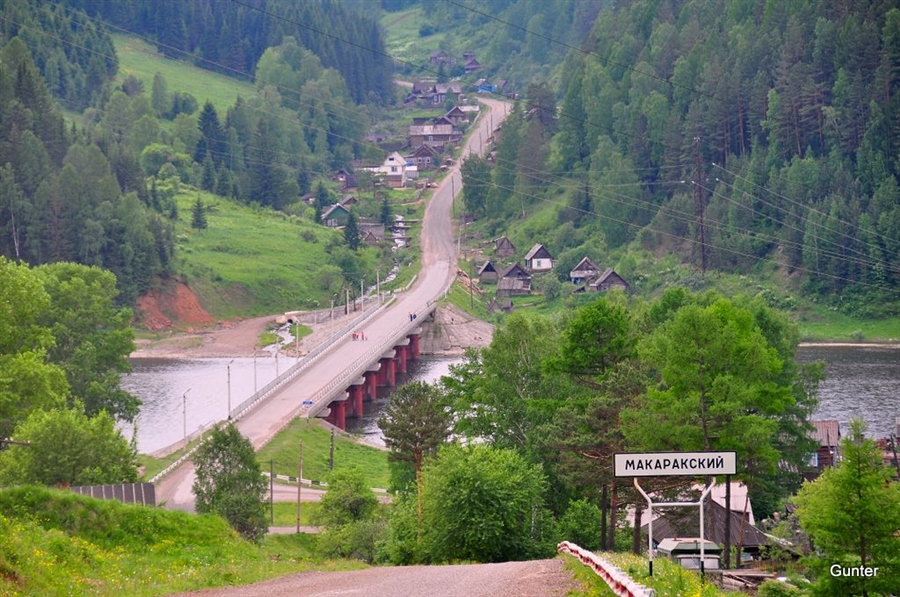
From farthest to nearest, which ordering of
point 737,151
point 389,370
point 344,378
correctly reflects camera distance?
point 737,151 → point 389,370 → point 344,378

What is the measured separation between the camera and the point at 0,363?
2579 inches

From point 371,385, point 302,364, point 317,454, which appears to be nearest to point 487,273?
point 371,385

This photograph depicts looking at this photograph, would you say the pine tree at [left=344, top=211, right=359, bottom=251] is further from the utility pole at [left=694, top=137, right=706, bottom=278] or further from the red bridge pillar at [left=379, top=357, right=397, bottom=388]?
the red bridge pillar at [left=379, top=357, right=397, bottom=388]

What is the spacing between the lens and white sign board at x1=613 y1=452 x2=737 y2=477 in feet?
90.8

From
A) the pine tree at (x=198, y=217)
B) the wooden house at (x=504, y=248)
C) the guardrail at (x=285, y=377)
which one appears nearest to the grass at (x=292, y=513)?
the guardrail at (x=285, y=377)

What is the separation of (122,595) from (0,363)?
3831cm

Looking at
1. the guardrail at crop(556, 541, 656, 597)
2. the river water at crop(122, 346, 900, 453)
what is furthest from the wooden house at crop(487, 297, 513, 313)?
the guardrail at crop(556, 541, 656, 597)

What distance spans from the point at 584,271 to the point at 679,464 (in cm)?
13010

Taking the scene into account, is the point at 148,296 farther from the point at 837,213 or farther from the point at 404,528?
the point at 404,528

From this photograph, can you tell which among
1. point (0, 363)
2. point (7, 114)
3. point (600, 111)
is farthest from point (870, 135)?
point (0, 363)

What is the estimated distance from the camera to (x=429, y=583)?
1190 inches

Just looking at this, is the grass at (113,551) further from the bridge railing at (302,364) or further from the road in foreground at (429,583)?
the bridge railing at (302,364)

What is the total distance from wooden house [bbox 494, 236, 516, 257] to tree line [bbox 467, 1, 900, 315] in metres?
4.92

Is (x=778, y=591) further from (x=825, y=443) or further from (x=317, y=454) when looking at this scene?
(x=317, y=454)
